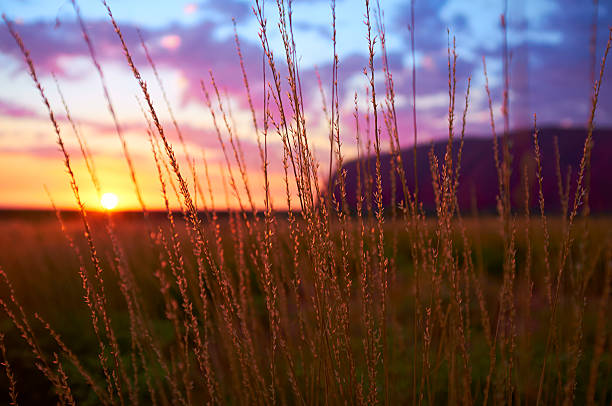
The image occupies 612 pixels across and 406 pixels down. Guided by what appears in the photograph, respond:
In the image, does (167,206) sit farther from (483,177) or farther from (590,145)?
(483,177)

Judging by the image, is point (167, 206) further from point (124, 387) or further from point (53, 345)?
point (53, 345)

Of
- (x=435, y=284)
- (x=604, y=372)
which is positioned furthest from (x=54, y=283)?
(x=604, y=372)

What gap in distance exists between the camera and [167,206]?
1.45 meters

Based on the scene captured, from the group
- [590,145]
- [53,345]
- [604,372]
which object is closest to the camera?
[590,145]

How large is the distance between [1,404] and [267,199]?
9.88ft

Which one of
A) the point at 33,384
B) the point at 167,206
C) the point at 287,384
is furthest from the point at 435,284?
the point at 33,384

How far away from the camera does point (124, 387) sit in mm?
2889

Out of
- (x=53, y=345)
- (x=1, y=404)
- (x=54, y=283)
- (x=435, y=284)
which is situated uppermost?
(x=435, y=284)

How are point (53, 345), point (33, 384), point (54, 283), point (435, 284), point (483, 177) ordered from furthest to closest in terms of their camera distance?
point (483, 177)
point (54, 283)
point (53, 345)
point (33, 384)
point (435, 284)

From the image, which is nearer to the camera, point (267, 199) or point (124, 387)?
point (267, 199)

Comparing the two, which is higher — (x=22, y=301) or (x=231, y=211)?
(x=231, y=211)

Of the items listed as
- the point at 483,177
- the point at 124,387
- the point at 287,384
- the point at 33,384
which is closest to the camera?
the point at 287,384

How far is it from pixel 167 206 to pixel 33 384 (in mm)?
2735

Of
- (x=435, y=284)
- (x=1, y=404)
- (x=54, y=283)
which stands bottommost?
(x=1, y=404)
